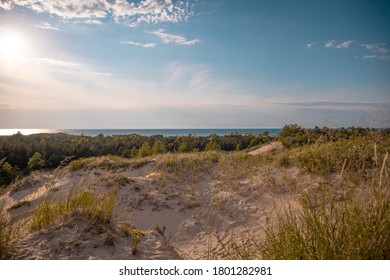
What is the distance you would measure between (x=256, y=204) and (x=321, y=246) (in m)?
4.15

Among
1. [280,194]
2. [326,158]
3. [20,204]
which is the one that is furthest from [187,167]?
[20,204]

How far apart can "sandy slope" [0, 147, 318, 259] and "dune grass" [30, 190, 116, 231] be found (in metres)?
0.11

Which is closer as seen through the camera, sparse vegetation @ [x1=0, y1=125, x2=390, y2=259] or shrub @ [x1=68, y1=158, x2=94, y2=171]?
sparse vegetation @ [x1=0, y1=125, x2=390, y2=259]

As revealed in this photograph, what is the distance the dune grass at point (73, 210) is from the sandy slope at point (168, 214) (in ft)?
0.36

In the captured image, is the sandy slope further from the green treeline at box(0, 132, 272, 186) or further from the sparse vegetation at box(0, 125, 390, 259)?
the green treeline at box(0, 132, 272, 186)

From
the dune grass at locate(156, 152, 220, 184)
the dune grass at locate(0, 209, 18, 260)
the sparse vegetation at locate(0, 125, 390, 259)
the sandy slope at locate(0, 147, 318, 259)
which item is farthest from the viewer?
the dune grass at locate(156, 152, 220, 184)

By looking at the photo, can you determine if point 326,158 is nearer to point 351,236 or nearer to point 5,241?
point 351,236

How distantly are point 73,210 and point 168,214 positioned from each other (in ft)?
10.1

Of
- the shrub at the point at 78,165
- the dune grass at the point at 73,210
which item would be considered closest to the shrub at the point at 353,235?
the dune grass at the point at 73,210

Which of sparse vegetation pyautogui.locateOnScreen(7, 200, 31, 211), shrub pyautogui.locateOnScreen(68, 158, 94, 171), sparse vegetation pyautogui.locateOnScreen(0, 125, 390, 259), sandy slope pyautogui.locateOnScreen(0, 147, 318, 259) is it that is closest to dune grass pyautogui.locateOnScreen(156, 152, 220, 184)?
sparse vegetation pyautogui.locateOnScreen(0, 125, 390, 259)

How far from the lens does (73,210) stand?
3871 mm

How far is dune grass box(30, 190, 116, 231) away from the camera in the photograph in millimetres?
3580

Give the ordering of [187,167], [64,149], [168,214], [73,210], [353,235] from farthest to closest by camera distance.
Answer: [64,149]
[187,167]
[168,214]
[73,210]
[353,235]

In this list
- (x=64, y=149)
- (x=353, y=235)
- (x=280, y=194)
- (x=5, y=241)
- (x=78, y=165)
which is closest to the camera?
(x=353, y=235)
